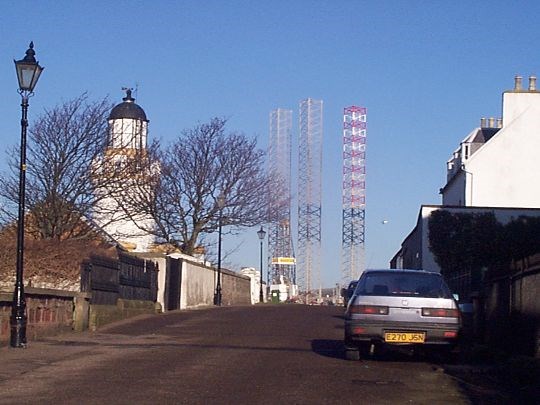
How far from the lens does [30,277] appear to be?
80.2ft

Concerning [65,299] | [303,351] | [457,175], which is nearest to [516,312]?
[303,351]

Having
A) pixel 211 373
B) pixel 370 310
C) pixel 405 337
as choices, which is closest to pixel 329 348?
pixel 370 310

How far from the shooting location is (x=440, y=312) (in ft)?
48.0

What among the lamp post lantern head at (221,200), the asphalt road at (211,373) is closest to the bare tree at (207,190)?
the lamp post lantern head at (221,200)

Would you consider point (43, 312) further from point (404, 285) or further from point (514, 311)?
point (514, 311)

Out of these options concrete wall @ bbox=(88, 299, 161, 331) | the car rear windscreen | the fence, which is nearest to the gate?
the fence

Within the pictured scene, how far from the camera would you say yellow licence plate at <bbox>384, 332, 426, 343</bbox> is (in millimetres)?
14500

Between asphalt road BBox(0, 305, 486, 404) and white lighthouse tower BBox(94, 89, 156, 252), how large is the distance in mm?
14978

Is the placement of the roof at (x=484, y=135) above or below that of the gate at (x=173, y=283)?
above

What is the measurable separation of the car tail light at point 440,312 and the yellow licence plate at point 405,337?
0.33 meters

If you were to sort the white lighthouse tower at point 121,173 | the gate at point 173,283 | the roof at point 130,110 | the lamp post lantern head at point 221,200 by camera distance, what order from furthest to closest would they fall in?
1. the lamp post lantern head at point 221,200
2. the roof at point 130,110
3. the white lighthouse tower at point 121,173
4. the gate at point 173,283

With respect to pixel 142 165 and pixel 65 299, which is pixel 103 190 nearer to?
pixel 142 165

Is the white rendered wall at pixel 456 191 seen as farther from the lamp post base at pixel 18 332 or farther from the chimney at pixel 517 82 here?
the lamp post base at pixel 18 332

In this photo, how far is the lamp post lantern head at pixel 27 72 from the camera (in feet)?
54.7
